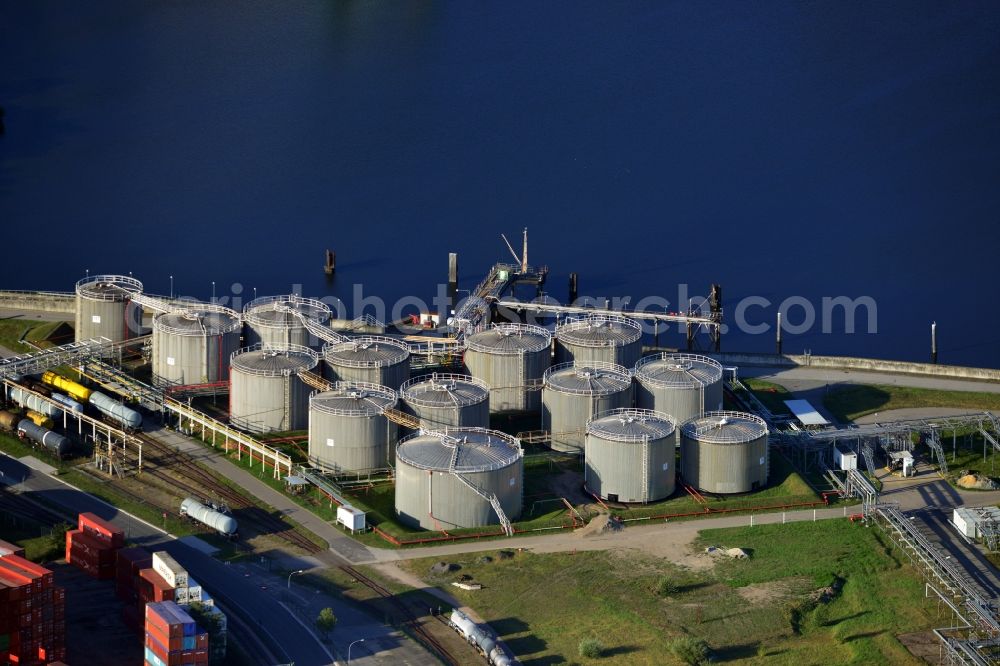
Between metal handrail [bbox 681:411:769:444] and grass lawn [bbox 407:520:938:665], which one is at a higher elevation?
metal handrail [bbox 681:411:769:444]

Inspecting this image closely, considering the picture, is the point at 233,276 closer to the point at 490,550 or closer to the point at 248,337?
the point at 248,337

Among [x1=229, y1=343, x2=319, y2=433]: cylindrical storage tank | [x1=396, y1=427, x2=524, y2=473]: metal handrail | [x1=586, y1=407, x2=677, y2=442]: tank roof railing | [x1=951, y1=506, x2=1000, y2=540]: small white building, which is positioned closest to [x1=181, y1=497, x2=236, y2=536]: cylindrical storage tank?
[x1=396, y1=427, x2=524, y2=473]: metal handrail

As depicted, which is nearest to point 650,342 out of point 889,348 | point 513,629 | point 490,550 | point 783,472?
point 889,348

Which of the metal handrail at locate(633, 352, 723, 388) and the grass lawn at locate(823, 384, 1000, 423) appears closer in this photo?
the metal handrail at locate(633, 352, 723, 388)

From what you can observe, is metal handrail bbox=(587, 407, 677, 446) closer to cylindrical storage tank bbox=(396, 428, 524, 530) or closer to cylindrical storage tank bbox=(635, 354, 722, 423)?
cylindrical storage tank bbox=(635, 354, 722, 423)

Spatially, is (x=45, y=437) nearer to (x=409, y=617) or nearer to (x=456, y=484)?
(x=456, y=484)

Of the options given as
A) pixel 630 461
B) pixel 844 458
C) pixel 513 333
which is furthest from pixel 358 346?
pixel 844 458

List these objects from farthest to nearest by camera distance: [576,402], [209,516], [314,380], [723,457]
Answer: [314,380] < [576,402] < [723,457] < [209,516]
